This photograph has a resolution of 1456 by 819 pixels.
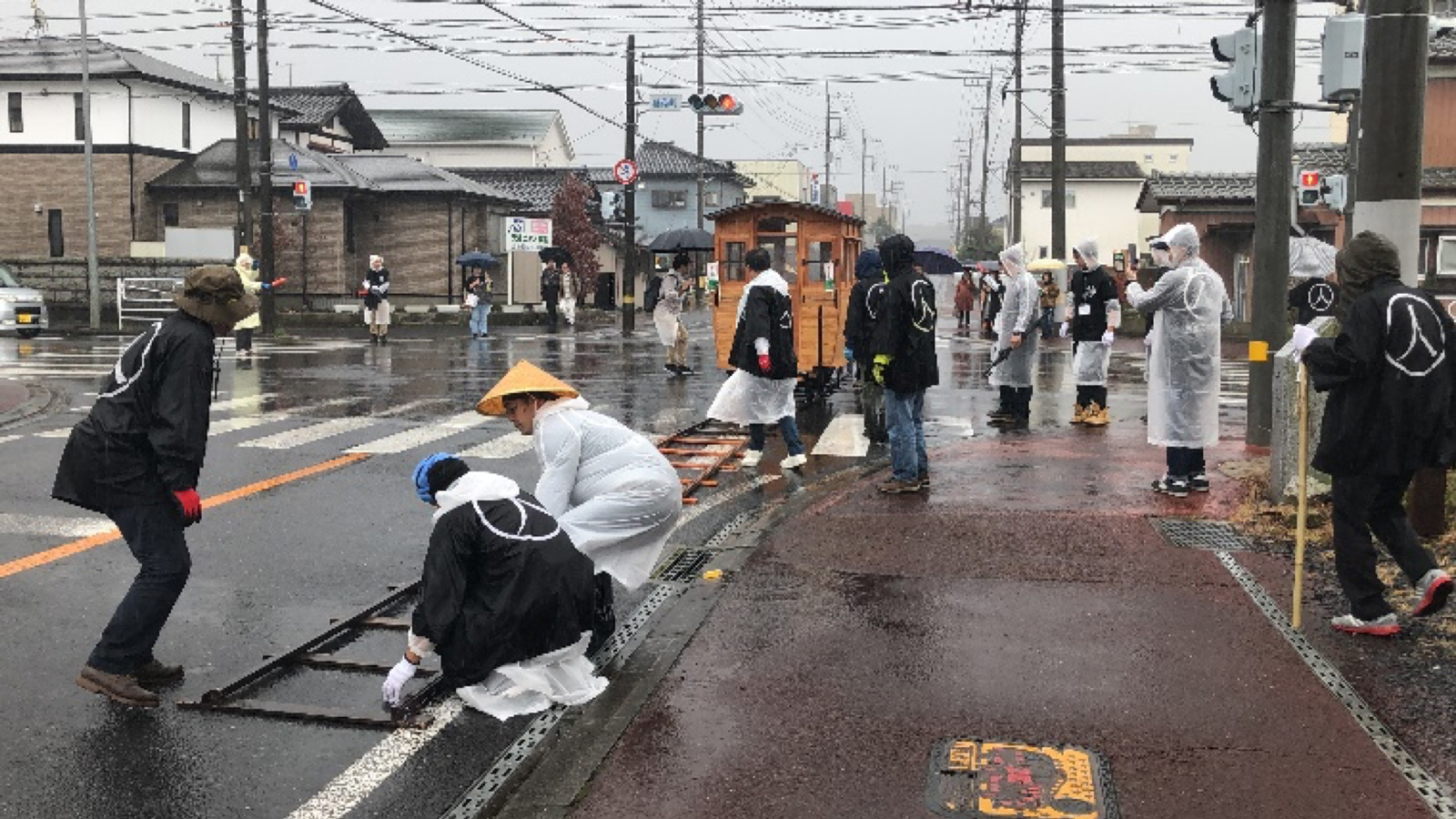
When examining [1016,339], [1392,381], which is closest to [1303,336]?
[1392,381]

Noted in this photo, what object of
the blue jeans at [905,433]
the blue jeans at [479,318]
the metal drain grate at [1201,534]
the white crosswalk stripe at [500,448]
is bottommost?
the metal drain grate at [1201,534]

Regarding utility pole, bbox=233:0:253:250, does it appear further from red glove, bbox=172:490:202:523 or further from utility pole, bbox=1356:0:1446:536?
utility pole, bbox=1356:0:1446:536

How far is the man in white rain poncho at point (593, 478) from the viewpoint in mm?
5949

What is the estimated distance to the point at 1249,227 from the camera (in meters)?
36.2

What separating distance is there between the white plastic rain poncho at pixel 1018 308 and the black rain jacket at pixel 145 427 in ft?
31.0

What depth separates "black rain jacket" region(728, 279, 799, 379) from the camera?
11250mm

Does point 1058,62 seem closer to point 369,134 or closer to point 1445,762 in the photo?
point 1445,762

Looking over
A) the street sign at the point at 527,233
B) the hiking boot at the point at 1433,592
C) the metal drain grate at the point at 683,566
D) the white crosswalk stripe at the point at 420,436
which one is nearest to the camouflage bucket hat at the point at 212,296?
the metal drain grate at the point at 683,566

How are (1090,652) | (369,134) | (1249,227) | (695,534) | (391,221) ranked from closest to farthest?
(1090,652), (695,534), (1249,227), (391,221), (369,134)

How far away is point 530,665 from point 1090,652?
2471 millimetres

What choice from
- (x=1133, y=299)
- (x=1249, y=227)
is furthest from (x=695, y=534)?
(x=1249, y=227)

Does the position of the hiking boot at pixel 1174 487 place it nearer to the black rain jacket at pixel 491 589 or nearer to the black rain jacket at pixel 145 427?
the black rain jacket at pixel 491 589

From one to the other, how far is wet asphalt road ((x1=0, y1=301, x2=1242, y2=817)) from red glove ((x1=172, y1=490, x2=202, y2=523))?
74 cm

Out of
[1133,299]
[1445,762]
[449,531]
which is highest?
[1133,299]
